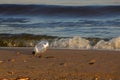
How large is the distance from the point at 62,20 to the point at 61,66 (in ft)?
30.6

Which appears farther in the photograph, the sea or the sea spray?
the sea

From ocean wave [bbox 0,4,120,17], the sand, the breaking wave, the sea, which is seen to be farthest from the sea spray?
ocean wave [bbox 0,4,120,17]

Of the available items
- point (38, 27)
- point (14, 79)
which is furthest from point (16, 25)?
point (14, 79)

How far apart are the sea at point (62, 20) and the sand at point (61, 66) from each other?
2.45 metres

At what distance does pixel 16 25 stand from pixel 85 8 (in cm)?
478

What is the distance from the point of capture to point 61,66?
6.42 meters

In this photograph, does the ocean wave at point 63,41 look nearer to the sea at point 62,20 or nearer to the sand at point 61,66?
the sea at point 62,20

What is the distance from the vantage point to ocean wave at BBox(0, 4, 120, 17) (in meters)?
17.9

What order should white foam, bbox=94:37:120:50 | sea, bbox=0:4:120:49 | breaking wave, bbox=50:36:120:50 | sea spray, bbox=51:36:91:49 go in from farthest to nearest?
sea, bbox=0:4:120:49, sea spray, bbox=51:36:91:49, breaking wave, bbox=50:36:120:50, white foam, bbox=94:37:120:50

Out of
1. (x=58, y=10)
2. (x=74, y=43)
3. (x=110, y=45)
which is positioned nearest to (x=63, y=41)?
(x=74, y=43)

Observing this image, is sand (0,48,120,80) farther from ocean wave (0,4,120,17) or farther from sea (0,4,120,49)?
ocean wave (0,4,120,17)

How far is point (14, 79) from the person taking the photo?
5.54 m

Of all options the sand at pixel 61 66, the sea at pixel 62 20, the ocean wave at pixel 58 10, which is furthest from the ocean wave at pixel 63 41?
the ocean wave at pixel 58 10

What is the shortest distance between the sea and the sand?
8.02 feet
